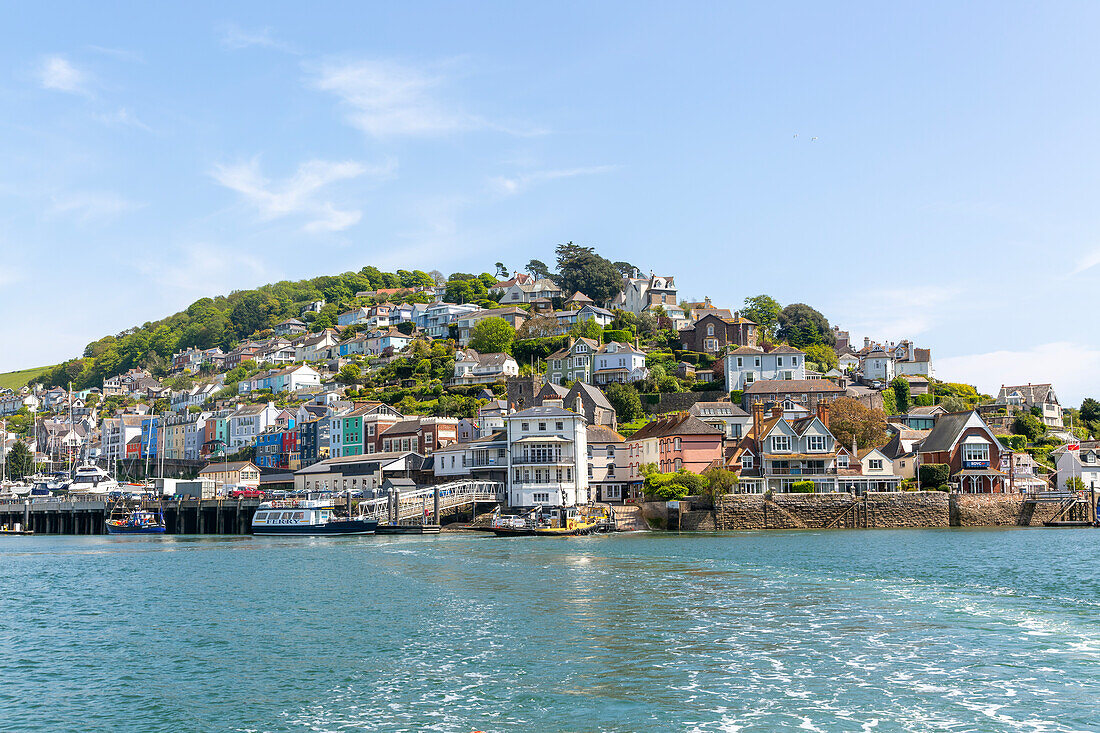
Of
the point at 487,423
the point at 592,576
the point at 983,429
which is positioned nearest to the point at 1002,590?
the point at 592,576

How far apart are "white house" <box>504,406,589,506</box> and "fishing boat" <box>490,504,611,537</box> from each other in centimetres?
395

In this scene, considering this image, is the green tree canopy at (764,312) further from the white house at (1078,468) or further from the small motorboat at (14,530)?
the small motorboat at (14,530)

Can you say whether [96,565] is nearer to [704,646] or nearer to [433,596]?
[433,596]

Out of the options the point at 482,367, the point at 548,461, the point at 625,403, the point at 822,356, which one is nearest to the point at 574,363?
the point at 482,367

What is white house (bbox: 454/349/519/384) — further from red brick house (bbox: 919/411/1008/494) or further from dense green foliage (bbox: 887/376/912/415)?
red brick house (bbox: 919/411/1008/494)

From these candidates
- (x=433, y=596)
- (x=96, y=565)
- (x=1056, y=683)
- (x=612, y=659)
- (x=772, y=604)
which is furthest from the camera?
(x=96, y=565)

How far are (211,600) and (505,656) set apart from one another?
17.9 m

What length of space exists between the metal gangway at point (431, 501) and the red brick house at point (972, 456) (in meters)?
42.4

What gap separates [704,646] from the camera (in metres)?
27.6

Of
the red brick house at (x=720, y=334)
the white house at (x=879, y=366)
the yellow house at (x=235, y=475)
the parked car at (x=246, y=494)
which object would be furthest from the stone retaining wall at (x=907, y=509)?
the yellow house at (x=235, y=475)

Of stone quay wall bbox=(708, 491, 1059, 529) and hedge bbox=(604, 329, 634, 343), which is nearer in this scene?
stone quay wall bbox=(708, 491, 1059, 529)

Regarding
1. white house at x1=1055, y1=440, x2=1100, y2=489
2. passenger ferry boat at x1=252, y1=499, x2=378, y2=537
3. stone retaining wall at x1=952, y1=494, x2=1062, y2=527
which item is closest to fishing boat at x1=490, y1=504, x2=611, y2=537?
passenger ferry boat at x1=252, y1=499, x2=378, y2=537

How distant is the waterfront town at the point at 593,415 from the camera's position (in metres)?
90.9

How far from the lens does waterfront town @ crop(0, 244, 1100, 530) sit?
90.9 m
